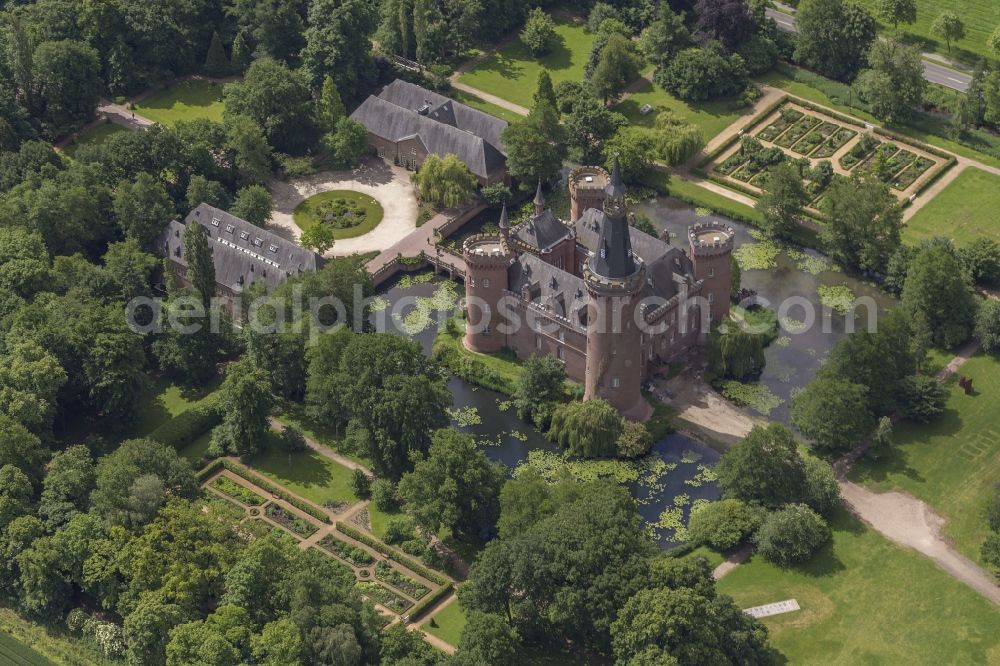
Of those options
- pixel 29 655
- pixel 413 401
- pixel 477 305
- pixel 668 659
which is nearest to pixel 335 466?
pixel 413 401

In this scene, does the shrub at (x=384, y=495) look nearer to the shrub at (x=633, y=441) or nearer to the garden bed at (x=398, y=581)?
the garden bed at (x=398, y=581)

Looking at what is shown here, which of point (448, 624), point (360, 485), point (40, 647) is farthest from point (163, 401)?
point (448, 624)

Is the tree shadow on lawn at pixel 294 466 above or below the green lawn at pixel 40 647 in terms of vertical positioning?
above

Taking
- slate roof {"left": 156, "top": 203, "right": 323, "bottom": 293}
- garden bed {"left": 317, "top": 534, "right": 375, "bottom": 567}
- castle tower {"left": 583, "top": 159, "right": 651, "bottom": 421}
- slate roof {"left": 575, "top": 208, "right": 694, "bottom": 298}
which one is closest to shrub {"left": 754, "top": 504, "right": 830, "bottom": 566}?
castle tower {"left": 583, "top": 159, "right": 651, "bottom": 421}

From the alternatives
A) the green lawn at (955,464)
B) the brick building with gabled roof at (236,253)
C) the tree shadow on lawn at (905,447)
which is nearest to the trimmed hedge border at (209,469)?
the brick building with gabled roof at (236,253)

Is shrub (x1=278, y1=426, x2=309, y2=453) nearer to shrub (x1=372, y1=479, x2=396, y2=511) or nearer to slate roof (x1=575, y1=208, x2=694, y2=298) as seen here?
shrub (x1=372, y1=479, x2=396, y2=511)

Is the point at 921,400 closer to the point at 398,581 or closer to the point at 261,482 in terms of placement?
the point at 398,581
